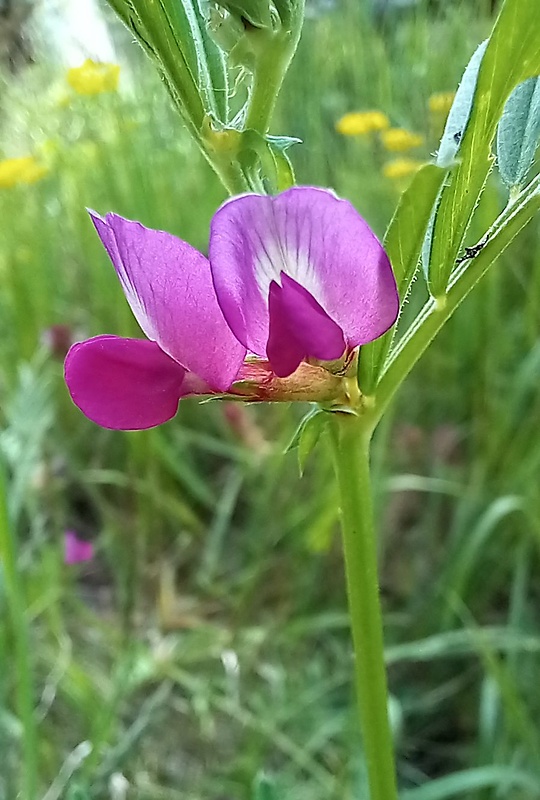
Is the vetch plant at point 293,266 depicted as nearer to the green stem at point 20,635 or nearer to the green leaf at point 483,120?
the green leaf at point 483,120

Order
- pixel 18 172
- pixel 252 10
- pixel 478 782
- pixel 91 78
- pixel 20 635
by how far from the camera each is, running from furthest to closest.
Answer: pixel 18 172 < pixel 91 78 < pixel 478 782 < pixel 20 635 < pixel 252 10

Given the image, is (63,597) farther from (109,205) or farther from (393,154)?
(393,154)

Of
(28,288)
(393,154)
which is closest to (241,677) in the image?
(28,288)

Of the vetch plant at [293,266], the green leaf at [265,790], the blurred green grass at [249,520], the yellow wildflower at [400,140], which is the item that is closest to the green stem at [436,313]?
the vetch plant at [293,266]

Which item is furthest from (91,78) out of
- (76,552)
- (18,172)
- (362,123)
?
(76,552)

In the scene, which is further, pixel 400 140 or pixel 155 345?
pixel 400 140

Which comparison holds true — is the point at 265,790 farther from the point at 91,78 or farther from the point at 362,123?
the point at 362,123

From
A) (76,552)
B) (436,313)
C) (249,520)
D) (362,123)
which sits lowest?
(249,520)
